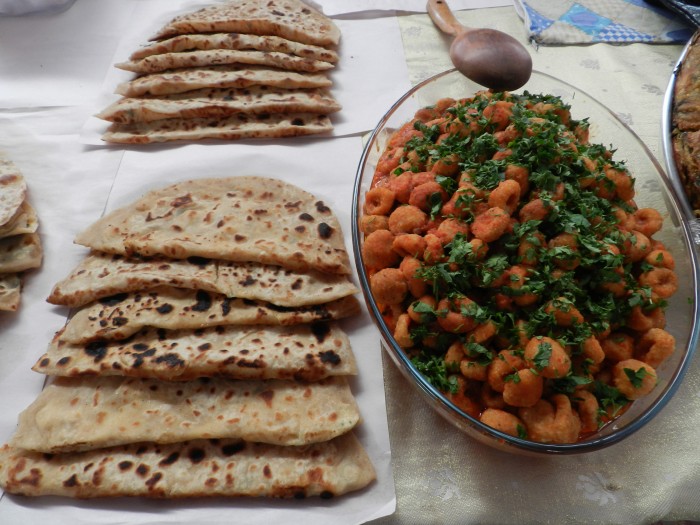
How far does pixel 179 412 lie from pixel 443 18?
216cm

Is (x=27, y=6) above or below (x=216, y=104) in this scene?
above

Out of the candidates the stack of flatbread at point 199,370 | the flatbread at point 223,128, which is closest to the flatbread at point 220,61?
the flatbread at point 223,128

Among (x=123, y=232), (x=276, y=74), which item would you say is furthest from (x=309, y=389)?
(x=276, y=74)

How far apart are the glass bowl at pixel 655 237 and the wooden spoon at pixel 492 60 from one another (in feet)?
0.40

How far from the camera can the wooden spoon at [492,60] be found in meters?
1.71

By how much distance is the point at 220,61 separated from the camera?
2109 millimetres

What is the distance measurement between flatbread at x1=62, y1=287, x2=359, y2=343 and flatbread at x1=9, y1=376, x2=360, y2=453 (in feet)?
0.48

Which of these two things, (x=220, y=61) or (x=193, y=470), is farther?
(x=220, y=61)

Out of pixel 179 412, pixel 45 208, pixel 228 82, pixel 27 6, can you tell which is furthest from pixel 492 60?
pixel 27 6

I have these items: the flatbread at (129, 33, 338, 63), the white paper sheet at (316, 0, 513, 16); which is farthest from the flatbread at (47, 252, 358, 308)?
the white paper sheet at (316, 0, 513, 16)

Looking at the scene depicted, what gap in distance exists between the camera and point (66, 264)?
1678 millimetres

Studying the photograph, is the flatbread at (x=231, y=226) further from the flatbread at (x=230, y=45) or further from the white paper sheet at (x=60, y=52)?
the white paper sheet at (x=60, y=52)

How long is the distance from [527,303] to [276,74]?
1509 mm

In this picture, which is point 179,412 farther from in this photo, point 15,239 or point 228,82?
point 228,82
